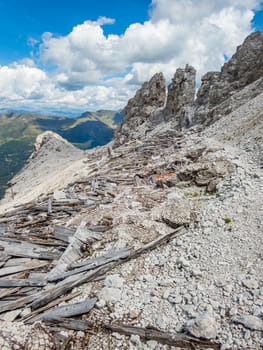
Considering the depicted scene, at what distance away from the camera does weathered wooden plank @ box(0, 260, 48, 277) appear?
7.95 m

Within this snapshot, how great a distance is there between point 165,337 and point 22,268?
17.8ft

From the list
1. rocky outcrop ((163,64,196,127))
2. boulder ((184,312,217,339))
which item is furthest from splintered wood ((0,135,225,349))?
rocky outcrop ((163,64,196,127))

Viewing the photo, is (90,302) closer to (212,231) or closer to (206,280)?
(206,280)

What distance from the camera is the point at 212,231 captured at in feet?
28.5

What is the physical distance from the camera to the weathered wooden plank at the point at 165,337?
520 centimetres

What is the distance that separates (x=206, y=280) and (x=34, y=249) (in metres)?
6.55

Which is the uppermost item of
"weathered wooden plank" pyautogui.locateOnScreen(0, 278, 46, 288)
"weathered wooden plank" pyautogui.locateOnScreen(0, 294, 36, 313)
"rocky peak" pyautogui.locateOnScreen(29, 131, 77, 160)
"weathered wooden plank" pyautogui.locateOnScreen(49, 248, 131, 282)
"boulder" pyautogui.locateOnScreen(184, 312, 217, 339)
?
"rocky peak" pyautogui.locateOnScreen(29, 131, 77, 160)

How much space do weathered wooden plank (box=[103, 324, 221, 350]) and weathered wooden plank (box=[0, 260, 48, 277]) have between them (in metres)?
3.59

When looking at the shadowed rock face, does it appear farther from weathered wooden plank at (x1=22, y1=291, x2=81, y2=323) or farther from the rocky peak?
the rocky peak

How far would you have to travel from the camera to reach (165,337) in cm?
551

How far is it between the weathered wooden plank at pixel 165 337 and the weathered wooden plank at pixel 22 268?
3588mm

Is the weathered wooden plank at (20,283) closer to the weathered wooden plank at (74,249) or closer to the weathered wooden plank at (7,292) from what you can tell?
the weathered wooden plank at (7,292)

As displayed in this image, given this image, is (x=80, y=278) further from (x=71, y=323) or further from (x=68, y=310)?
(x=71, y=323)

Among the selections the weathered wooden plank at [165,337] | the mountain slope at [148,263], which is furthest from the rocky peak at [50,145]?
the weathered wooden plank at [165,337]
